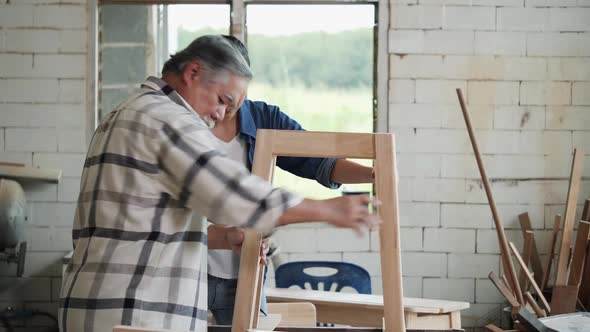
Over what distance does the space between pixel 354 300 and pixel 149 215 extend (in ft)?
6.95

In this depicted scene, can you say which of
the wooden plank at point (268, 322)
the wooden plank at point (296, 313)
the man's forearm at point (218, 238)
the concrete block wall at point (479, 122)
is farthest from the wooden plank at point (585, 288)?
the man's forearm at point (218, 238)

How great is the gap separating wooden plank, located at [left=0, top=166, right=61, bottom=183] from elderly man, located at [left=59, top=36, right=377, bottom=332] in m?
2.77

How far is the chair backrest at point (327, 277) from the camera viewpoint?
14.4 ft

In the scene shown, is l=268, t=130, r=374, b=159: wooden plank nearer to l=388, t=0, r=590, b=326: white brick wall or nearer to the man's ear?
the man's ear

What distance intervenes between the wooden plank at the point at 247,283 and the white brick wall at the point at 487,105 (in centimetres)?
291

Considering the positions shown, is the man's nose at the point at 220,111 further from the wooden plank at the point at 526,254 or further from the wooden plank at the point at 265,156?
the wooden plank at the point at 526,254

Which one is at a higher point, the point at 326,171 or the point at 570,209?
the point at 326,171

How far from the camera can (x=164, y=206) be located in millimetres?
1936

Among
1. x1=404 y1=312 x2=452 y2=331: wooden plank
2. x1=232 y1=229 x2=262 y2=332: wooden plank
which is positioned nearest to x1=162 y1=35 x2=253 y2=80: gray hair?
x1=232 y1=229 x2=262 y2=332: wooden plank

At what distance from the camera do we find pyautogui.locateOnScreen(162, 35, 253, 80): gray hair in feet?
6.69

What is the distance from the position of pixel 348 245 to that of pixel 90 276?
310 centimetres

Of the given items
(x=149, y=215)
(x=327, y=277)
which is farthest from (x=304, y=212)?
(x=327, y=277)

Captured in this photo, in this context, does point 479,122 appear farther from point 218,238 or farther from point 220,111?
point 220,111

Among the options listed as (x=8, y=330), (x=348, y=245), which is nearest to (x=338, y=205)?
(x=348, y=245)
